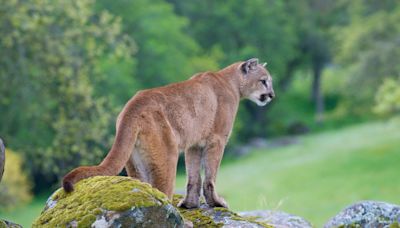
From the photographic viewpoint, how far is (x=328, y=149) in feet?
208

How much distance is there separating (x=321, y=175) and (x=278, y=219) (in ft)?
146

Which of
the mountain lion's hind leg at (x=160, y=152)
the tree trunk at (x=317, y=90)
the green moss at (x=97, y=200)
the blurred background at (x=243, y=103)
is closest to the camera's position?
the green moss at (x=97, y=200)

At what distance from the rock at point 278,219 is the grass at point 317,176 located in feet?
93.7

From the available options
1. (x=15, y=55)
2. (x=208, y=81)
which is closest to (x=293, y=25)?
(x=15, y=55)

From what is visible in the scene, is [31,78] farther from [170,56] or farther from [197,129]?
[170,56]

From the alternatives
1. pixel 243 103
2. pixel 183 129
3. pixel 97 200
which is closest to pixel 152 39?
pixel 243 103

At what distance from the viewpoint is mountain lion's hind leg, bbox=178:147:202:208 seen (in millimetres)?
10344

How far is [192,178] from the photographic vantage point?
1056 centimetres

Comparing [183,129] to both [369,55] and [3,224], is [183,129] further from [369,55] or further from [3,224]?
[369,55]

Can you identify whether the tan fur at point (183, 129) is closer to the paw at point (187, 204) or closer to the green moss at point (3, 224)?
the paw at point (187, 204)

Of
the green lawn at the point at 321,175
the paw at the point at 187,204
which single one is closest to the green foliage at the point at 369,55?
the green lawn at the point at 321,175

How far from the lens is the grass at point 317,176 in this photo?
4578 cm

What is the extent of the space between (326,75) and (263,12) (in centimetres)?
2431

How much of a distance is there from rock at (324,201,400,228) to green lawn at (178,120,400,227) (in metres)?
30.4
